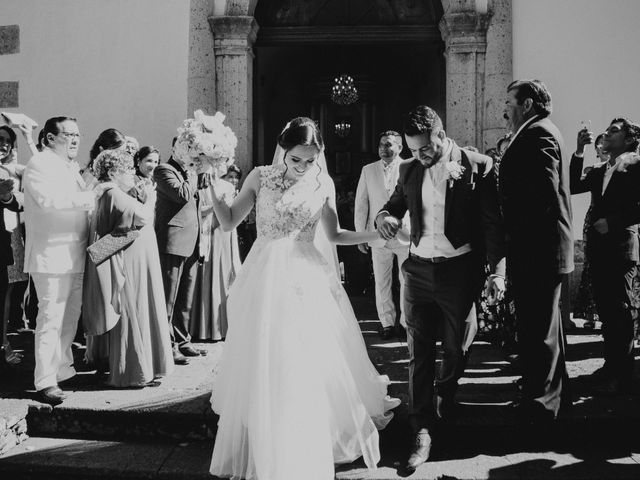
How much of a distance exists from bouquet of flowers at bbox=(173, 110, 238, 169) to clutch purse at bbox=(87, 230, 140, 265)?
46.9 inches

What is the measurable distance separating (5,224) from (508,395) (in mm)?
4043

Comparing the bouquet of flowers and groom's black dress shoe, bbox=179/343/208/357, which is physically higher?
the bouquet of flowers

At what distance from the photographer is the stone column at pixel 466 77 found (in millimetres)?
7562

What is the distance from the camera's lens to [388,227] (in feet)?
11.6

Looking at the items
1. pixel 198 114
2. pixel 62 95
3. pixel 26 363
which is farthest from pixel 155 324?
pixel 62 95

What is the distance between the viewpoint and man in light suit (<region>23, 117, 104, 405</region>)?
165 inches

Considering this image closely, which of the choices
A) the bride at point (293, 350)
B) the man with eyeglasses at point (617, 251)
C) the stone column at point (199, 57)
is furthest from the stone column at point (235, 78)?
the man with eyeglasses at point (617, 251)

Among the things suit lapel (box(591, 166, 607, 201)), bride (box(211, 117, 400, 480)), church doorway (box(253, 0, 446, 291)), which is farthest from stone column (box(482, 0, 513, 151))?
bride (box(211, 117, 400, 480))

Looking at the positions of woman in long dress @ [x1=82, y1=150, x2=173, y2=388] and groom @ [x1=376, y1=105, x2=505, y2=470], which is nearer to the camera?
groom @ [x1=376, y1=105, x2=505, y2=470]

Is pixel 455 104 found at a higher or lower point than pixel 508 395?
higher

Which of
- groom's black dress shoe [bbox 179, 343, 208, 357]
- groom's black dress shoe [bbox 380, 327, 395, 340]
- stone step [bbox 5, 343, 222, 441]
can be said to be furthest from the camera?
groom's black dress shoe [bbox 380, 327, 395, 340]

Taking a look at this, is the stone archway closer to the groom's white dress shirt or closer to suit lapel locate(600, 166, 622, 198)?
suit lapel locate(600, 166, 622, 198)

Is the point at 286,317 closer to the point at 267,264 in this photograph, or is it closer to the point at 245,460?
the point at 267,264

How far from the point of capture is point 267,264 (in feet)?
11.7
